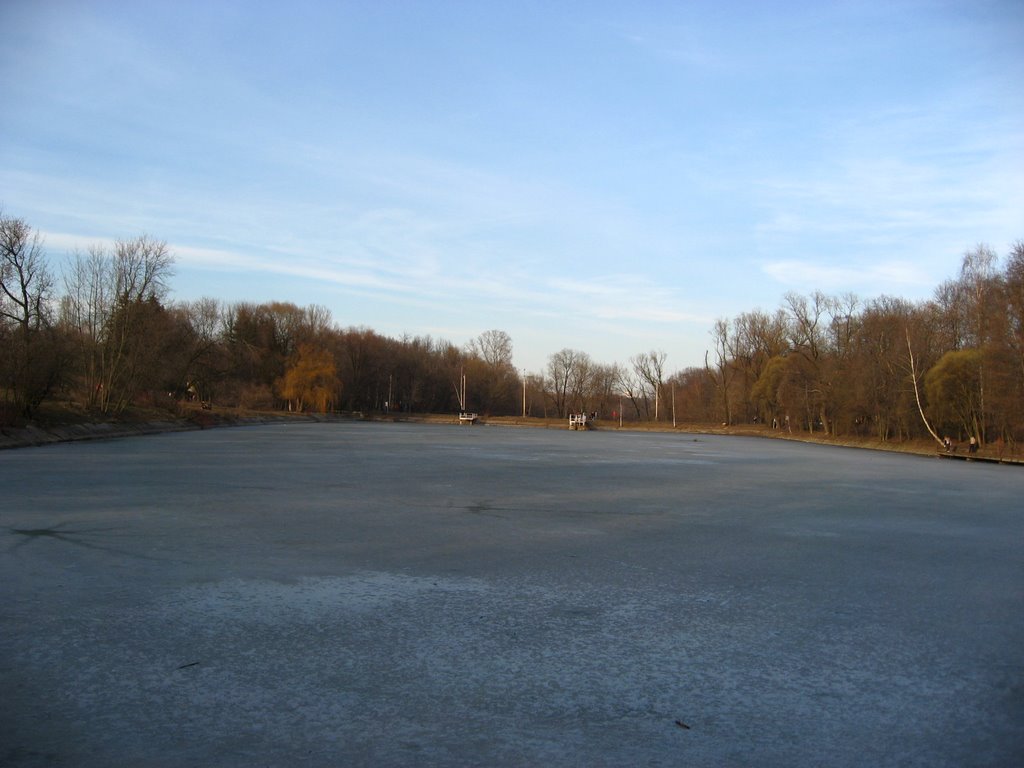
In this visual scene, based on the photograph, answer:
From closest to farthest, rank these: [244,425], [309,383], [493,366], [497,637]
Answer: [497,637], [244,425], [309,383], [493,366]

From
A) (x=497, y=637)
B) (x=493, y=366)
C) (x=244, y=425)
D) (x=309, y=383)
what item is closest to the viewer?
(x=497, y=637)

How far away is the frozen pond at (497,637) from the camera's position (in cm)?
356

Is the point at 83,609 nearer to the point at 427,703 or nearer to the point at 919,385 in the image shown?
the point at 427,703

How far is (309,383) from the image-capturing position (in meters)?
73.8

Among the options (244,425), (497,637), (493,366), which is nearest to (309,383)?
(244,425)

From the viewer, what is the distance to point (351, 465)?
1970 centimetres

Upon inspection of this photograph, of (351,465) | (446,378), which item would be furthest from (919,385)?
(446,378)

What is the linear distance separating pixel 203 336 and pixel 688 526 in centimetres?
6358

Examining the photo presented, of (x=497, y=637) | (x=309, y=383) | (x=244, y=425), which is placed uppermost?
(x=309, y=383)

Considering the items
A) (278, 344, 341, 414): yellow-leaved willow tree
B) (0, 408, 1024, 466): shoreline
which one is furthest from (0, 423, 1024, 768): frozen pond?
(278, 344, 341, 414): yellow-leaved willow tree

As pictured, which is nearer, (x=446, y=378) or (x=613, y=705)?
(x=613, y=705)

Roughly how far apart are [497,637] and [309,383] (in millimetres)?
71460

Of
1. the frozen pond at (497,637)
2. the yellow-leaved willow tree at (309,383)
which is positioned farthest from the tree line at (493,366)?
the frozen pond at (497,637)

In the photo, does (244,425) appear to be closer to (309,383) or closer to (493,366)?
(309,383)
